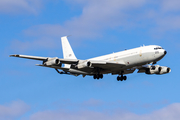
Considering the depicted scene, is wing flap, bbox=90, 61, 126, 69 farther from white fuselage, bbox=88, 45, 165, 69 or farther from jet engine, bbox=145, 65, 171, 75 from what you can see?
jet engine, bbox=145, 65, 171, 75

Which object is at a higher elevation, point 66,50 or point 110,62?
point 66,50

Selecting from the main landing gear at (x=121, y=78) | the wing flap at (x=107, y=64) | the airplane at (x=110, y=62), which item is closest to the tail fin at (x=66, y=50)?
the airplane at (x=110, y=62)

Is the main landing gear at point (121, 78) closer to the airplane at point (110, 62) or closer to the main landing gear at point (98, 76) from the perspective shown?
the airplane at point (110, 62)

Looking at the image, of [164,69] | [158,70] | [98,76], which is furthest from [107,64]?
[164,69]

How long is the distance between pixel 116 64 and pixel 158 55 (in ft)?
29.4

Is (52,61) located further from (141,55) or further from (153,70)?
(153,70)

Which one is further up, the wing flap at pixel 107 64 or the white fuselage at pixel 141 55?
the white fuselage at pixel 141 55

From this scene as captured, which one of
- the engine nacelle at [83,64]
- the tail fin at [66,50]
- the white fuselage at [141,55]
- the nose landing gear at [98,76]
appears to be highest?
the tail fin at [66,50]

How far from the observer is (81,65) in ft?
238

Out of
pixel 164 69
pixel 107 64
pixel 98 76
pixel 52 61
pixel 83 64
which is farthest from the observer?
pixel 164 69

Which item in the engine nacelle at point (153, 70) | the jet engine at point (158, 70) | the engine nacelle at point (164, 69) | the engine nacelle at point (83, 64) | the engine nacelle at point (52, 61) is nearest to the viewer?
the engine nacelle at point (52, 61)

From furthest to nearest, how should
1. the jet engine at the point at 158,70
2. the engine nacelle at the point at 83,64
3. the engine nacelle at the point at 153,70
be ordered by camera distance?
1. the jet engine at the point at 158,70
2. the engine nacelle at the point at 153,70
3. the engine nacelle at the point at 83,64

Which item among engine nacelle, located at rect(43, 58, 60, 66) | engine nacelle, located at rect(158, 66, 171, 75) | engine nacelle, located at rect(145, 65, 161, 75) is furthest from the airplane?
engine nacelle, located at rect(158, 66, 171, 75)

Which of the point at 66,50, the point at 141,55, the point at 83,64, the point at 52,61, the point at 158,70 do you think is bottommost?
the point at 83,64
